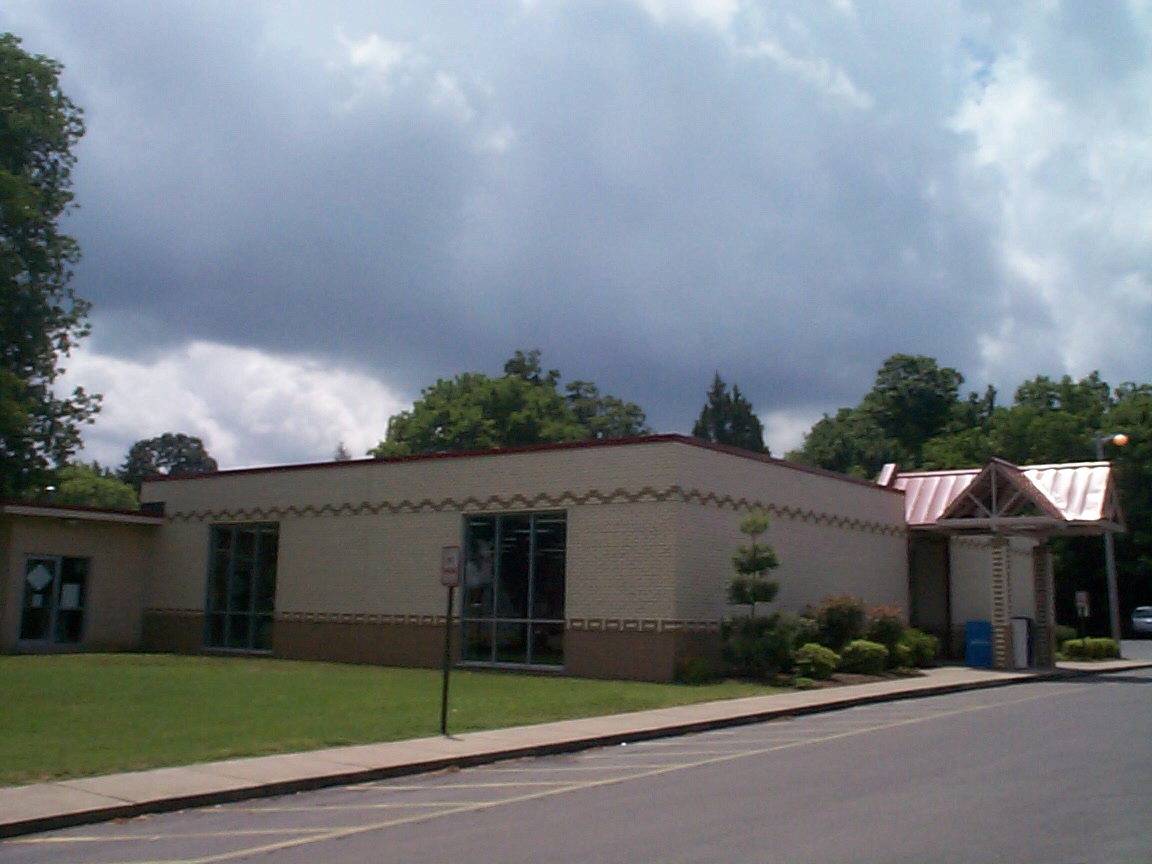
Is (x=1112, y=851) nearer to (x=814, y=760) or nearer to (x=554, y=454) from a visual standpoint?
(x=814, y=760)

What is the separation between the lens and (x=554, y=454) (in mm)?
26297

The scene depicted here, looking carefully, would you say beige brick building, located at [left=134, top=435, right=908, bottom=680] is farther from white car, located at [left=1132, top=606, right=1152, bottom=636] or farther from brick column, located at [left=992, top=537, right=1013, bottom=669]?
white car, located at [left=1132, top=606, right=1152, bottom=636]

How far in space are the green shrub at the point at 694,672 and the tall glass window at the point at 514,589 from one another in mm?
2913

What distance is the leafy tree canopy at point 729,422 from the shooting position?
89125mm

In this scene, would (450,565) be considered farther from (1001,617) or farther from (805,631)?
(1001,617)

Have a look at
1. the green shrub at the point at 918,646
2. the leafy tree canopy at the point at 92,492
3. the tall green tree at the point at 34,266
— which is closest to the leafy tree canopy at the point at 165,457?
the leafy tree canopy at the point at 92,492

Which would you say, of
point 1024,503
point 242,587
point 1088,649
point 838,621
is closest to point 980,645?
point 1024,503

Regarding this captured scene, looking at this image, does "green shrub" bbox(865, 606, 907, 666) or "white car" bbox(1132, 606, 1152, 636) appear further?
"white car" bbox(1132, 606, 1152, 636)

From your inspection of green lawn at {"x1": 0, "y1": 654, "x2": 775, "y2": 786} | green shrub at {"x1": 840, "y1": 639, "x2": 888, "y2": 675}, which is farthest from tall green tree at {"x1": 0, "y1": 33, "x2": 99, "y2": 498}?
green shrub at {"x1": 840, "y1": 639, "x2": 888, "y2": 675}

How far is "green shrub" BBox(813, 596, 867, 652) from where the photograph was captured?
25688 mm

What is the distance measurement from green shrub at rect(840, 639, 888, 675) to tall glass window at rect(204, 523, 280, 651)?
49.1ft

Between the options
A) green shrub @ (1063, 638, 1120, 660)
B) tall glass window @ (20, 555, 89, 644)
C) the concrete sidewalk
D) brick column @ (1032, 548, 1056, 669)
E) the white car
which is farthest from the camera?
the white car

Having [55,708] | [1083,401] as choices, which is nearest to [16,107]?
[55,708]

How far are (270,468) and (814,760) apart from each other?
2174 cm
